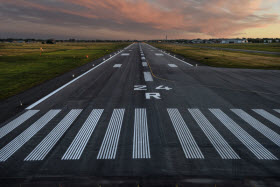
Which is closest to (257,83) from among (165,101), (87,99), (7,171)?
(165,101)

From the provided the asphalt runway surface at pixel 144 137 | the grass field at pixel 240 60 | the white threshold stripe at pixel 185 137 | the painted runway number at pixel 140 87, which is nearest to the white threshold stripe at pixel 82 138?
the asphalt runway surface at pixel 144 137

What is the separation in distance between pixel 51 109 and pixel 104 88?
182 inches

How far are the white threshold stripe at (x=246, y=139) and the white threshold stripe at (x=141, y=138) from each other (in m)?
3.26

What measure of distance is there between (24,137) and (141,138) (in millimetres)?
4263

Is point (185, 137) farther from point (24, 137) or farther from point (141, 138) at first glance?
point (24, 137)

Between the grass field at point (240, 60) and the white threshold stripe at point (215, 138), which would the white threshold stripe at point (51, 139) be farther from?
the grass field at point (240, 60)

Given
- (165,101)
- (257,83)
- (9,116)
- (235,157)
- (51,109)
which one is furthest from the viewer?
(257,83)

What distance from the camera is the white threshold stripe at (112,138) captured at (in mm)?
5207

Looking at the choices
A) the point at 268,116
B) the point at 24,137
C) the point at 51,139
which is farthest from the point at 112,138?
the point at 268,116

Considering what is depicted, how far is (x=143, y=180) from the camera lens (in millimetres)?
4184

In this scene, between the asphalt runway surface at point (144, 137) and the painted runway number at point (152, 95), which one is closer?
the asphalt runway surface at point (144, 137)

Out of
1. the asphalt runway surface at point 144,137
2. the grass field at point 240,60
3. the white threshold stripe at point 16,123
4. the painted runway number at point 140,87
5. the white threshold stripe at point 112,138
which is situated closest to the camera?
the asphalt runway surface at point 144,137

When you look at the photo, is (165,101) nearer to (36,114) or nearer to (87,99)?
(87,99)

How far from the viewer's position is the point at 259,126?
685cm
